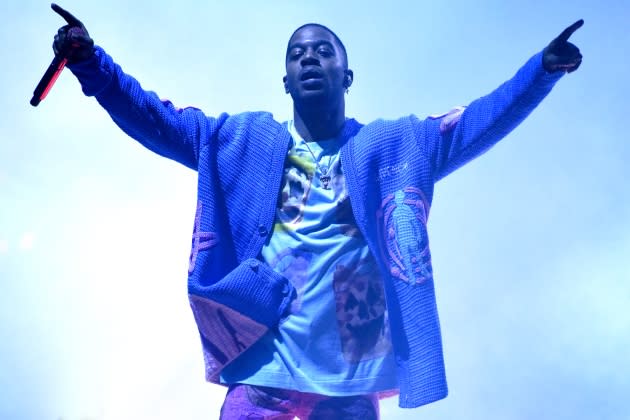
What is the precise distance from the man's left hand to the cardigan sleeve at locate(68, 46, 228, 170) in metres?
1.34

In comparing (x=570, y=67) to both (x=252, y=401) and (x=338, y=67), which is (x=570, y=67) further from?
(x=252, y=401)

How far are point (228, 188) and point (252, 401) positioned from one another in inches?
33.7

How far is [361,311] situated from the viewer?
2.62 meters

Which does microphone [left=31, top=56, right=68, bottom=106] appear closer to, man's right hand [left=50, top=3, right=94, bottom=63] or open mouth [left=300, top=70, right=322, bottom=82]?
man's right hand [left=50, top=3, right=94, bottom=63]

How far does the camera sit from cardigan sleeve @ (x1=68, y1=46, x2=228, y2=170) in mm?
2684

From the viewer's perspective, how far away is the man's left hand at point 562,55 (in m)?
2.59

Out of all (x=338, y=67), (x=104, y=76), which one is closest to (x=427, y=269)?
(x=338, y=67)

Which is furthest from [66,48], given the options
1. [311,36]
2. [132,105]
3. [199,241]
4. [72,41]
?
[311,36]

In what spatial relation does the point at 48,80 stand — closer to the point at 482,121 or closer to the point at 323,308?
the point at 323,308

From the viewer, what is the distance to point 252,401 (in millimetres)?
2469

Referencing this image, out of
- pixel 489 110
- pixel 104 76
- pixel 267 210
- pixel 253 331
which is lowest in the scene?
pixel 253 331

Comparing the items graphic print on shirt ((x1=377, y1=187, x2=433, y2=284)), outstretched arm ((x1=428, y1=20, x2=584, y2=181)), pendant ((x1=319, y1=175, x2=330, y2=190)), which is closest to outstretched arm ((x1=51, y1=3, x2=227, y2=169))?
pendant ((x1=319, y1=175, x2=330, y2=190))

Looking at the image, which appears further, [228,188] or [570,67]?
[228,188]

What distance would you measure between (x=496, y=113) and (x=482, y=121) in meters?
0.07
